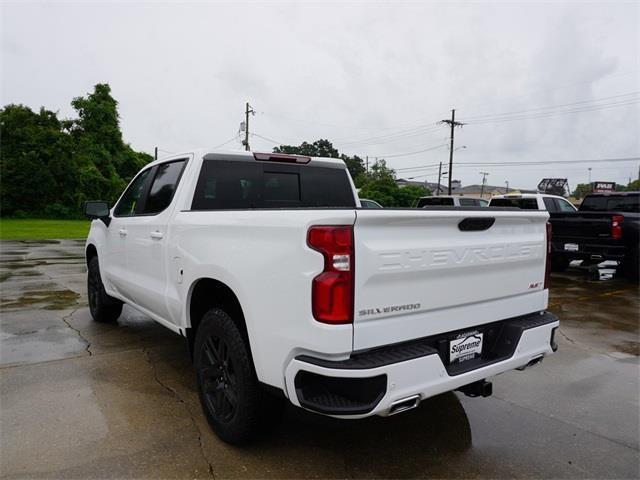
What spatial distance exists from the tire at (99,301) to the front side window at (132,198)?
0.95m

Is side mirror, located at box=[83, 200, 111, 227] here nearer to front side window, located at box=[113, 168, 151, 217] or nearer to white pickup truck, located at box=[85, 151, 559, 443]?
front side window, located at box=[113, 168, 151, 217]

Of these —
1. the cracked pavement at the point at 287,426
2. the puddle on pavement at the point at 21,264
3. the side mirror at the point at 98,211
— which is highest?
the side mirror at the point at 98,211

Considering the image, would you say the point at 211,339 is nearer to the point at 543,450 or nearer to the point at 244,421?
the point at 244,421

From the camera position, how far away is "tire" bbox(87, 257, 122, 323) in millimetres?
5617

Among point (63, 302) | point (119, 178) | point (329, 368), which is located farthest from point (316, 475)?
point (119, 178)

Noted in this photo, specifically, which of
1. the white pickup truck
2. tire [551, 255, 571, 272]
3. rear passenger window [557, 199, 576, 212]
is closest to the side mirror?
the white pickup truck

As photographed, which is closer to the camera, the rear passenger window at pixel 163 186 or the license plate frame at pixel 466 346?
the license plate frame at pixel 466 346

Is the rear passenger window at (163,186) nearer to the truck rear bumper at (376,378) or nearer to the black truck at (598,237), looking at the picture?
the truck rear bumper at (376,378)

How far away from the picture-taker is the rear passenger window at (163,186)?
398 cm

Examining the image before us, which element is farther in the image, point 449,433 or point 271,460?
point 449,433

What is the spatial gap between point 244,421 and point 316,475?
19.7 inches

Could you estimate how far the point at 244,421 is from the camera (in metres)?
2.79

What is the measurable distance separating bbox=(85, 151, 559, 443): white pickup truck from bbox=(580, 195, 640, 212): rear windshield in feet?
33.8

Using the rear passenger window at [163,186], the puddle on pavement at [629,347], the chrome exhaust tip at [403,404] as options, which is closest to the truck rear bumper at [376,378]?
the chrome exhaust tip at [403,404]
